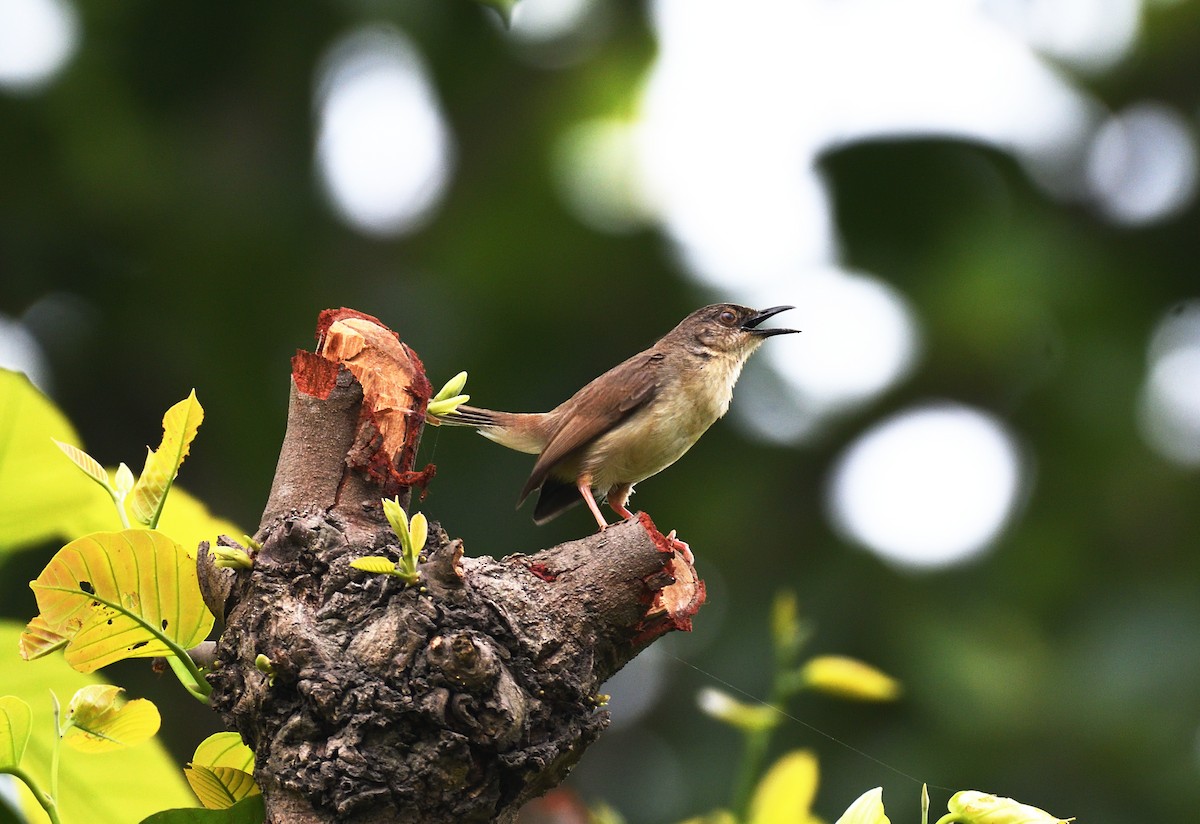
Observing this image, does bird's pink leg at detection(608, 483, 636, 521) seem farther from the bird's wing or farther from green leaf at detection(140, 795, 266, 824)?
green leaf at detection(140, 795, 266, 824)

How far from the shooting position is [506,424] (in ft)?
14.9

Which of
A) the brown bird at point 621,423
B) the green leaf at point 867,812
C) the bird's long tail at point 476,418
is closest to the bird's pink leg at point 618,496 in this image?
the brown bird at point 621,423

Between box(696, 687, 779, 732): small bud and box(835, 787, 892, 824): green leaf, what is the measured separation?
750 mm

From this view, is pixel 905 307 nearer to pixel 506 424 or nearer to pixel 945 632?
pixel 945 632

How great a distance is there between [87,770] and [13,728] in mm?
392

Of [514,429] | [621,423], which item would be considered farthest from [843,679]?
[514,429]

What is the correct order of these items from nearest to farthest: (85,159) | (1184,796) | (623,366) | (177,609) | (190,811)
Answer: (190,811)
(177,609)
(623,366)
(1184,796)
(85,159)

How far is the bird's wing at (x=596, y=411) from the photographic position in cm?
417

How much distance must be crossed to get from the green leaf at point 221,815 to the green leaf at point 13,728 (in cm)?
20

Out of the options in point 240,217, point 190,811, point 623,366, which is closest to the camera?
point 190,811

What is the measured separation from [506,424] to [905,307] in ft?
13.9

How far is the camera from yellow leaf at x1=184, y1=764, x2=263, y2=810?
196 cm

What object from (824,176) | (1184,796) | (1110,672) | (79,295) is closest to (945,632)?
(1110,672)

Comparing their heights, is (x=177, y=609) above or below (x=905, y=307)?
below
